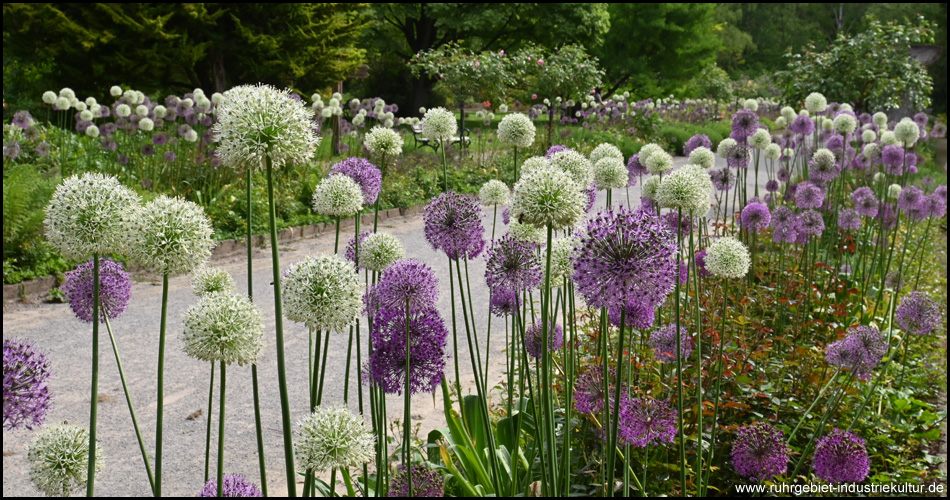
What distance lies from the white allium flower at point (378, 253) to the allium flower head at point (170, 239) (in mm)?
739

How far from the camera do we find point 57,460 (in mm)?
1642

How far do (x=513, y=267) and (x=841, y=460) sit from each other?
1.42 metres

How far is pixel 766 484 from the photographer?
9.54 feet

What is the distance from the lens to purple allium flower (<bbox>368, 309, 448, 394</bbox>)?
1904 millimetres

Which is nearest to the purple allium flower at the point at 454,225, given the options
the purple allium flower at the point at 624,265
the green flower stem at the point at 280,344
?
→ the purple allium flower at the point at 624,265

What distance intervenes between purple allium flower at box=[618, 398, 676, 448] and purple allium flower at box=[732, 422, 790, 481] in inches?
11.4

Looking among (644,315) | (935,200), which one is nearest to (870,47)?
(935,200)

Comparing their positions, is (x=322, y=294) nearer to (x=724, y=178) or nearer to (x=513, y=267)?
(x=513, y=267)

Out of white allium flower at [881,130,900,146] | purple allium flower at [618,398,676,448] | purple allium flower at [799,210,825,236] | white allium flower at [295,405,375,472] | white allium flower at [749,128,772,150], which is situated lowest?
purple allium flower at [618,398,676,448]

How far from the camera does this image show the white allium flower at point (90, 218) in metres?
1.55

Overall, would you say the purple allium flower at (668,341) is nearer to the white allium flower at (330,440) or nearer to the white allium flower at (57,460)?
the white allium flower at (330,440)

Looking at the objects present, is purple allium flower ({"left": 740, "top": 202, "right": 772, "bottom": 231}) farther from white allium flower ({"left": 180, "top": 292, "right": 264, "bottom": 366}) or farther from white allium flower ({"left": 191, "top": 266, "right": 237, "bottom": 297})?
white allium flower ({"left": 180, "top": 292, "right": 264, "bottom": 366})

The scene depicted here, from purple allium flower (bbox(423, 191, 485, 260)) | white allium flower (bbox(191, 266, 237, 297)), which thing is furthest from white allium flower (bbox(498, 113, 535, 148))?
white allium flower (bbox(191, 266, 237, 297))

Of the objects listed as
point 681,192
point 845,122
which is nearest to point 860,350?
point 681,192
